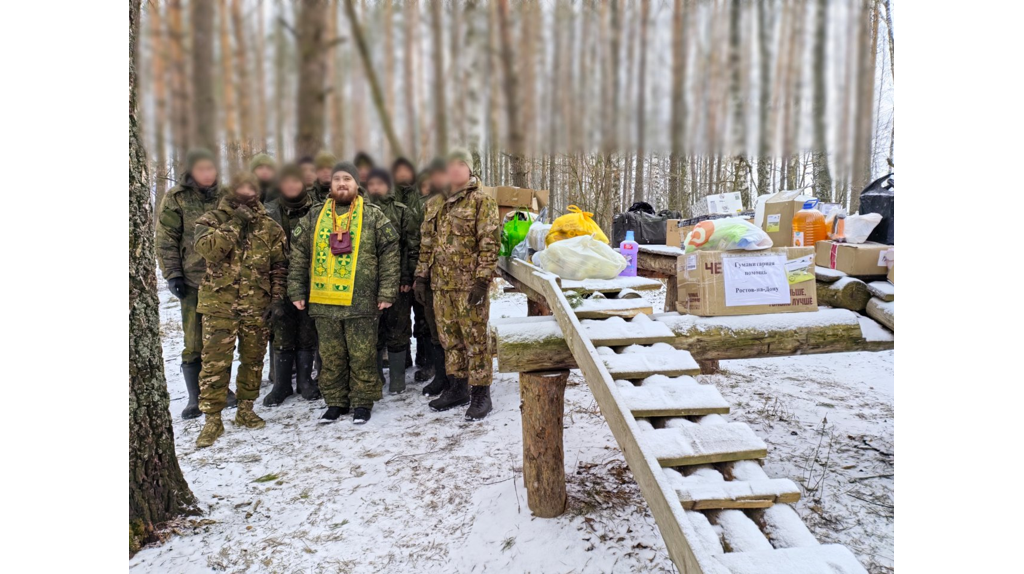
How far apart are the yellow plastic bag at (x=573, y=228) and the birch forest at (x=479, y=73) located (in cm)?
52

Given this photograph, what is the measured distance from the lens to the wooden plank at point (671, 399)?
5.01 feet

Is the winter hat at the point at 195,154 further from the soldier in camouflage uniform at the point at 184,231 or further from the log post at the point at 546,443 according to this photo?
the log post at the point at 546,443

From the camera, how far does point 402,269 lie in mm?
3611

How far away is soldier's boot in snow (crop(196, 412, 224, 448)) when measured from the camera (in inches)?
116

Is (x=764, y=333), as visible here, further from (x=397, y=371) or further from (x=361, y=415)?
(x=397, y=371)

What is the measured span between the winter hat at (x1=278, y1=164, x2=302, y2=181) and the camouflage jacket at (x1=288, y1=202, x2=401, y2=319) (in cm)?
26

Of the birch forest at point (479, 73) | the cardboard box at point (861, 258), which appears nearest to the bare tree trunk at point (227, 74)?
the birch forest at point (479, 73)

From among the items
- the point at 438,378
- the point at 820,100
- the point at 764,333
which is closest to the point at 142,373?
the point at 438,378

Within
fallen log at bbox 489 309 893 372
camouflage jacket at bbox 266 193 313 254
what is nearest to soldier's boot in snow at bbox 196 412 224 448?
camouflage jacket at bbox 266 193 313 254

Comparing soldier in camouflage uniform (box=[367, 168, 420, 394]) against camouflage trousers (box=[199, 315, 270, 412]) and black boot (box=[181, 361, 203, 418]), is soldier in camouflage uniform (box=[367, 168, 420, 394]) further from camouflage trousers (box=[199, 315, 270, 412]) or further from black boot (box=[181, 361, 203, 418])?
black boot (box=[181, 361, 203, 418])

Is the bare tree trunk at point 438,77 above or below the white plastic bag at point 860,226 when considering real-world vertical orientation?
above

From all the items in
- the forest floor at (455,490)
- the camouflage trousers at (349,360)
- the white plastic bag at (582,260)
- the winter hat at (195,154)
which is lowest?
the forest floor at (455,490)

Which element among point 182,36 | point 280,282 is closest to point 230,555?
point 280,282

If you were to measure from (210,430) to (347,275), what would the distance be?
1.34m
